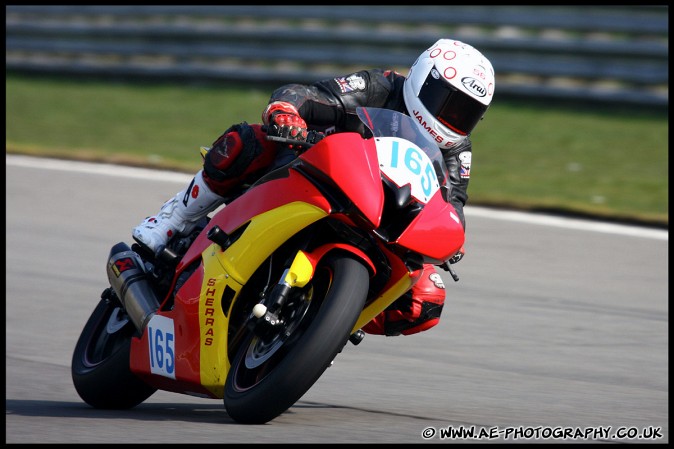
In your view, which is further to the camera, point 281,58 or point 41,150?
point 281,58

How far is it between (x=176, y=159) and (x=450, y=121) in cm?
664

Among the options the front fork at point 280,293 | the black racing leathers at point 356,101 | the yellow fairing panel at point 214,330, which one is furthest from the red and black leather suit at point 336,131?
the front fork at point 280,293

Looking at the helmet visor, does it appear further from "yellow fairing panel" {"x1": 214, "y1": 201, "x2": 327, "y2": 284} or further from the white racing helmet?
"yellow fairing panel" {"x1": 214, "y1": 201, "x2": 327, "y2": 284}

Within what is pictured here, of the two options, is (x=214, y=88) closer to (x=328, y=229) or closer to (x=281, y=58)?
(x=281, y=58)

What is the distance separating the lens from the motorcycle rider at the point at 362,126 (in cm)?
417

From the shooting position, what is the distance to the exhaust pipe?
4223 millimetres

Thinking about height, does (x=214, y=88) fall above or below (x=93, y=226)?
below

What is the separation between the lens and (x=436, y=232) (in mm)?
3676

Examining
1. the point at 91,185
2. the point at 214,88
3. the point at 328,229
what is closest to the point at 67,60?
the point at 214,88

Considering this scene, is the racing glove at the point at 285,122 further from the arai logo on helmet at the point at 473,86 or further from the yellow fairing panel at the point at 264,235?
the arai logo on helmet at the point at 473,86

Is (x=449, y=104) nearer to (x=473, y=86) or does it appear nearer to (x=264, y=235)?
(x=473, y=86)

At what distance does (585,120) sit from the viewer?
41.1 ft

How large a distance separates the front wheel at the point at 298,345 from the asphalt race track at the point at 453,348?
110 mm

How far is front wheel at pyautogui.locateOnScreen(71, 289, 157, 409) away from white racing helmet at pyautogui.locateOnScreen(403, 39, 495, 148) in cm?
138
